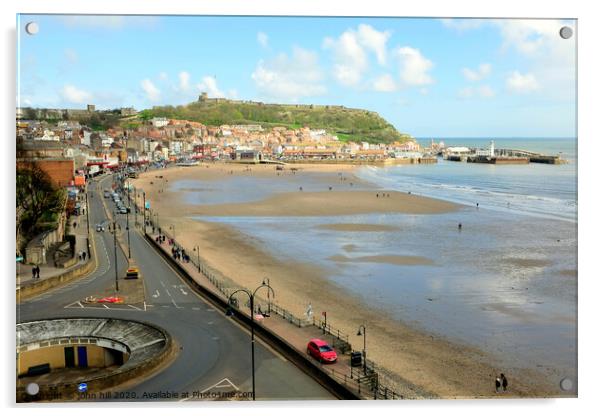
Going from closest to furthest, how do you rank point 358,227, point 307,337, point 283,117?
point 307,337
point 358,227
point 283,117

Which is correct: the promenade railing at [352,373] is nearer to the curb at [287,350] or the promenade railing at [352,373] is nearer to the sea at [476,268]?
the curb at [287,350]

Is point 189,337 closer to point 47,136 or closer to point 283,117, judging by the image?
point 47,136

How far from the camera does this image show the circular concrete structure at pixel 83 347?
11.5m

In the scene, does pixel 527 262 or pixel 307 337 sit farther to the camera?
pixel 527 262

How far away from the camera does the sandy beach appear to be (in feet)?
41.3

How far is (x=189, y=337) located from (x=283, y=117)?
241 ft

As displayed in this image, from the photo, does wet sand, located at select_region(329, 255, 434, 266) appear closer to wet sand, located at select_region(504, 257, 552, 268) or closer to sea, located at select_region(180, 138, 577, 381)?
sea, located at select_region(180, 138, 577, 381)

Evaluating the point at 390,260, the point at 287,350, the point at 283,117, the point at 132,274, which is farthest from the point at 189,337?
the point at 283,117

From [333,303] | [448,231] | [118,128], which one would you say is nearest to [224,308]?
[333,303]

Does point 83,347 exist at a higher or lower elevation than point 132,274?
lower

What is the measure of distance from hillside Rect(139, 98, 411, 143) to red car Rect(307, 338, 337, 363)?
59.9 m

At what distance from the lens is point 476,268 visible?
21.8 metres
